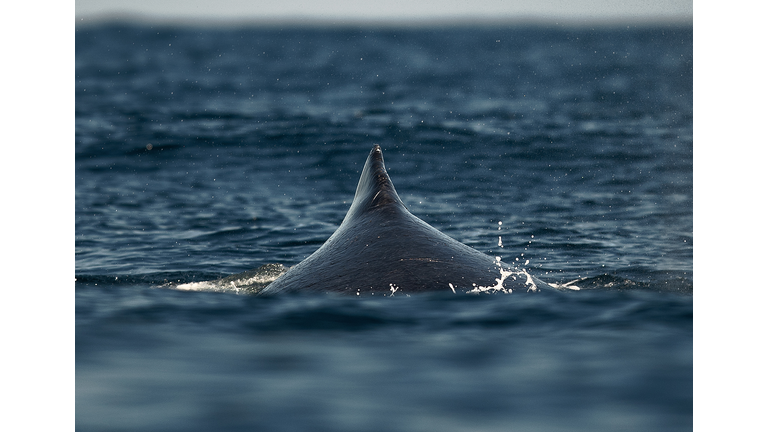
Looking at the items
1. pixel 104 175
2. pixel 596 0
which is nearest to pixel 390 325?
pixel 596 0

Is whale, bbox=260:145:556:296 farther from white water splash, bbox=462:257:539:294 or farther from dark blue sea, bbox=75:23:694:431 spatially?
dark blue sea, bbox=75:23:694:431

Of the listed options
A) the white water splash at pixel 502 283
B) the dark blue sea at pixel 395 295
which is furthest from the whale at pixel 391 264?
the dark blue sea at pixel 395 295

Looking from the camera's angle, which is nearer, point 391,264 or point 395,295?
point 395,295

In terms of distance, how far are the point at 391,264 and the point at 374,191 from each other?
138cm

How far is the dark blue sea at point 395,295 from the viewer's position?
4.29 metres

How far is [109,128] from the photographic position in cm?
1952

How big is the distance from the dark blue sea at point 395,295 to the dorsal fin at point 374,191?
154 cm

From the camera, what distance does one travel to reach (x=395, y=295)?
5.91 m

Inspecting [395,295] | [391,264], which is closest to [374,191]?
[391,264]

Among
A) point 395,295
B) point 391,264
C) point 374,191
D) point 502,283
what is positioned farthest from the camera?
point 374,191

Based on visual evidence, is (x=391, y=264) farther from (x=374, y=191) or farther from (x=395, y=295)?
(x=374, y=191)

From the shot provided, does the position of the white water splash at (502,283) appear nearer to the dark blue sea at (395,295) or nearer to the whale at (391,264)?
Result: the whale at (391,264)

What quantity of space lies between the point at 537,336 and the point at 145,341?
9.50 ft

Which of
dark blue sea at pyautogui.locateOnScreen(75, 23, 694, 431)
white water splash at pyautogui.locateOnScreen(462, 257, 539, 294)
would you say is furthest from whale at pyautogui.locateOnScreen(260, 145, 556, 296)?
dark blue sea at pyautogui.locateOnScreen(75, 23, 694, 431)
